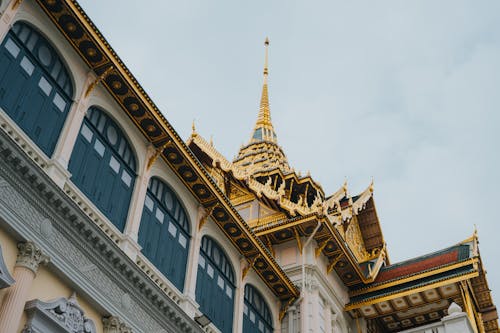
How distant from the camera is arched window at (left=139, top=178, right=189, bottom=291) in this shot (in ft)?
55.9

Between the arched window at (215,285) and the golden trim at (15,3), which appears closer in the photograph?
the golden trim at (15,3)

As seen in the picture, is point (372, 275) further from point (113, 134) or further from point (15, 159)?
point (15, 159)

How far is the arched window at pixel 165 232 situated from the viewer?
1703 cm

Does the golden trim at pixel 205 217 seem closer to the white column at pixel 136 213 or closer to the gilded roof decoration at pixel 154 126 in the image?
the gilded roof decoration at pixel 154 126

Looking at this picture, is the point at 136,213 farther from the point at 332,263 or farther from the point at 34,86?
the point at 332,263

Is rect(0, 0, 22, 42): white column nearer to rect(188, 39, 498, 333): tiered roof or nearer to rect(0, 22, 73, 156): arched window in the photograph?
rect(0, 22, 73, 156): arched window

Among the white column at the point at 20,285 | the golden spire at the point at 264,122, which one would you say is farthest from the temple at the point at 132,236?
the golden spire at the point at 264,122

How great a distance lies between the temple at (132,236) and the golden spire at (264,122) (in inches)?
433

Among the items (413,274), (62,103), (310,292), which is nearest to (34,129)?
(62,103)

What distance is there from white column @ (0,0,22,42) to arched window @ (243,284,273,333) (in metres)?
11.4

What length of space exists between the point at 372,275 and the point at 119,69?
599 inches

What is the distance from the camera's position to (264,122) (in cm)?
4062

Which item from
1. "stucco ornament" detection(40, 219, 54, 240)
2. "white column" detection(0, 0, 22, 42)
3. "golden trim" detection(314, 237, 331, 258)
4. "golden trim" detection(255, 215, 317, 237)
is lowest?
"stucco ornament" detection(40, 219, 54, 240)

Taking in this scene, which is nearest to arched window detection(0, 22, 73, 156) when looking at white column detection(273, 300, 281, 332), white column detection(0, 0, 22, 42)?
white column detection(0, 0, 22, 42)
